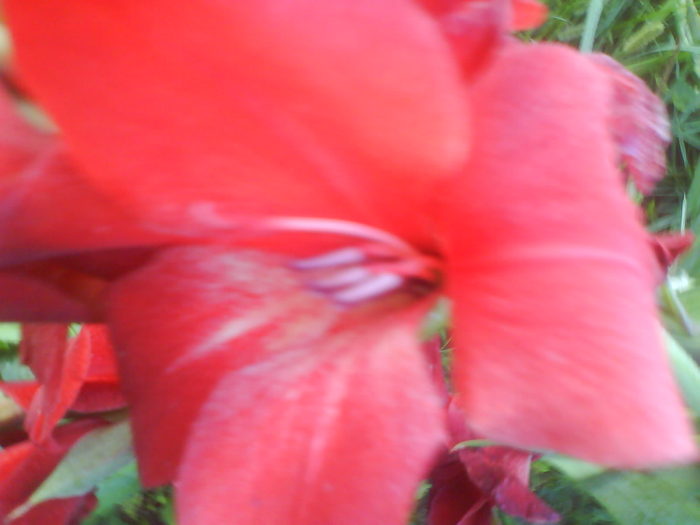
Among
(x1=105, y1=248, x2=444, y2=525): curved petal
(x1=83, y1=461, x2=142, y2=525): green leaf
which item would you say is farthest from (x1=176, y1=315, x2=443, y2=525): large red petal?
(x1=83, y1=461, x2=142, y2=525): green leaf

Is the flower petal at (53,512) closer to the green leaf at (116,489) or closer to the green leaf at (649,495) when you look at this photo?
the green leaf at (116,489)

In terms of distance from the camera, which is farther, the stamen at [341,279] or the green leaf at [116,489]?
the green leaf at [116,489]

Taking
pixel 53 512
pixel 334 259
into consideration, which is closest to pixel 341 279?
pixel 334 259

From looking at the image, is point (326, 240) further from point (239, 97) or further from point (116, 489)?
point (116, 489)

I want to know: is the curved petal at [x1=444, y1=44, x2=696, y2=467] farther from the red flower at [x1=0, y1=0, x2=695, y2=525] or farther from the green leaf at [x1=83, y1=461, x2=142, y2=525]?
the green leaf at [x1=83, y1=461, x2=142, y2=525]

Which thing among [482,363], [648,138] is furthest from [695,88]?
[482,363]

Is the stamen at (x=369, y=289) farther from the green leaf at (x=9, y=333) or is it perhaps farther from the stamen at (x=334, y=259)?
the green leaf at (x=9, y=333)

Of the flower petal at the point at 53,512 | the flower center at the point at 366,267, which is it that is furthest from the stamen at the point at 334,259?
the flower petal at the point at 53,512

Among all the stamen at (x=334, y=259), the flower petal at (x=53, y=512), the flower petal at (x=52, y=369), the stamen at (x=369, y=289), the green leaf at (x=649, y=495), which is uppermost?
the stamen at (x=334, y=259)

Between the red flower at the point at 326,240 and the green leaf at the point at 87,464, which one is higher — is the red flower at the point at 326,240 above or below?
above
